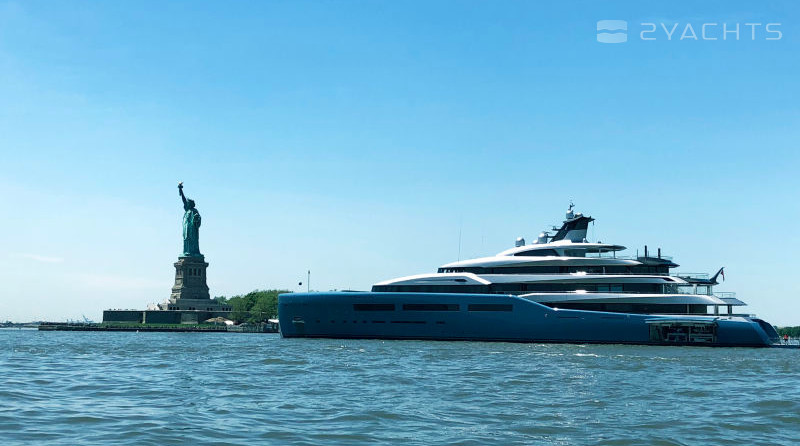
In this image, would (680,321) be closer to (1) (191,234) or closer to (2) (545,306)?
(2) (545,306)

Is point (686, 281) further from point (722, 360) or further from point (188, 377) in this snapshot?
point (188, 377)

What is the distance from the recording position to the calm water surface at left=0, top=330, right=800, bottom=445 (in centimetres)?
1616

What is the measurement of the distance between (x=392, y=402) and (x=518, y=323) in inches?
1397

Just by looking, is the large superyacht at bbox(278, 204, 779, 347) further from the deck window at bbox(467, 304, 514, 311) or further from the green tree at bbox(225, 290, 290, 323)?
the green tree at bbox(225, 290, 290, 323)

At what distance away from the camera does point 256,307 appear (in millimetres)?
146625

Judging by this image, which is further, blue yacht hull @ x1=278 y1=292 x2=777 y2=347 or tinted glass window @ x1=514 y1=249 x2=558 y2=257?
tinted glass window @ x1=514 y1=249 x2=558 y2=257

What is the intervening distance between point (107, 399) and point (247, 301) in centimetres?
13750

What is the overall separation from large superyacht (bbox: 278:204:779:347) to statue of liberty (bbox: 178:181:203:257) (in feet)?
267

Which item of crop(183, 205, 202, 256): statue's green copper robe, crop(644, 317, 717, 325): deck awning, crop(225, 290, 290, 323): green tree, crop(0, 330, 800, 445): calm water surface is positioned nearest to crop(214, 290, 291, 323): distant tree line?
crop(225, 290, 290, 323): green tree

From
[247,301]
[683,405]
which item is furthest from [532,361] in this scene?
[247,301]

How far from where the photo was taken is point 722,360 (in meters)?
41.7

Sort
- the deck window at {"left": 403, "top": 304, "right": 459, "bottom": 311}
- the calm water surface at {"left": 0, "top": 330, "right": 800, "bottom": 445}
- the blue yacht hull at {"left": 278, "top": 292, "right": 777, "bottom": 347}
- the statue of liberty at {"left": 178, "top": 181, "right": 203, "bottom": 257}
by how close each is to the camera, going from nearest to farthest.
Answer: the calm water surface at {"left": 0, "top": 330, "right": 800, "bottom": 445} → the blue yacht hull at {"left": 278, "top": 292, "right": 777, "bottom": 347} → the deck window at {"left": 403, "top": 304, "right": 459, "bottom": 311} → the statue of liberty at {"left": 178, "top": 181, "right": 203, "bottom": 257}

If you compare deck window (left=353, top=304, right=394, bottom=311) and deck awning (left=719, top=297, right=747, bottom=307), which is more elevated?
deck awning (left=719, top=297, right=747, bottom=307)

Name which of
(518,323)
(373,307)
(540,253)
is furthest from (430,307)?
(540,253)
